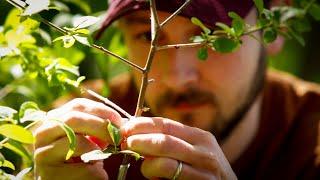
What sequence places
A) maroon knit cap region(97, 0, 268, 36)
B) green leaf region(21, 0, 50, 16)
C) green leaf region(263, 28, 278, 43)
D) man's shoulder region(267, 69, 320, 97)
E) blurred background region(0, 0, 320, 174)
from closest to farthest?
green leaf region(21, 0, 50, 16), green leaf region(263, 28, 278, 43), maroon knit cap region(97, 0, 268, 36), blurred background region(0, 0, 320, 174), man's shoulder region(267, 69, 320, 97)

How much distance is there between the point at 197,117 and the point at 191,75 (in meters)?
0.17

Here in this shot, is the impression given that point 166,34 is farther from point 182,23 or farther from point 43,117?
point 43,117

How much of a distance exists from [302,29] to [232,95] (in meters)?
0.45

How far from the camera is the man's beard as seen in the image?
1.40 metres

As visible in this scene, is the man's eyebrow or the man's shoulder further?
the man's shoulder

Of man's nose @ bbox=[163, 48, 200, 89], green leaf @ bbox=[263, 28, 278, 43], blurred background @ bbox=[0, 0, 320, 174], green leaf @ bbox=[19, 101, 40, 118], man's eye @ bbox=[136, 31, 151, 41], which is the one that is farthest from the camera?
man's eye @ bbox=[136, 31, 151, 41]

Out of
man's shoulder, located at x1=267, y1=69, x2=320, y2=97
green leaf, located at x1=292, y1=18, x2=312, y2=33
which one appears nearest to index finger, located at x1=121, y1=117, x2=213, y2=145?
green leaf, located at x1=292, y1=18, x2=312, y2=33

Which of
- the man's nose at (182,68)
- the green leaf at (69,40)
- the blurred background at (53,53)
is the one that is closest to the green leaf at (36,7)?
the green leaf at (69,40)

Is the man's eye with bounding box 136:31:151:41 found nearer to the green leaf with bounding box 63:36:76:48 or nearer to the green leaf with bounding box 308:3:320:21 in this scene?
the green leaf with bounding box 308:3:320:21

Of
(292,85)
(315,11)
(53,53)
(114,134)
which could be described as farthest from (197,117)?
(114,134)

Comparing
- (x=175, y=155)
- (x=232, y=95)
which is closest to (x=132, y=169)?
(x=232, y=95)

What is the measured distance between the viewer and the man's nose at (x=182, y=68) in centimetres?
132

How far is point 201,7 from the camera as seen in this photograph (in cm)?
106

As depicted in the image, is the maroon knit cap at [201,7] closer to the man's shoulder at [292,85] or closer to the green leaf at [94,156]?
the green leaf at [94,156]
